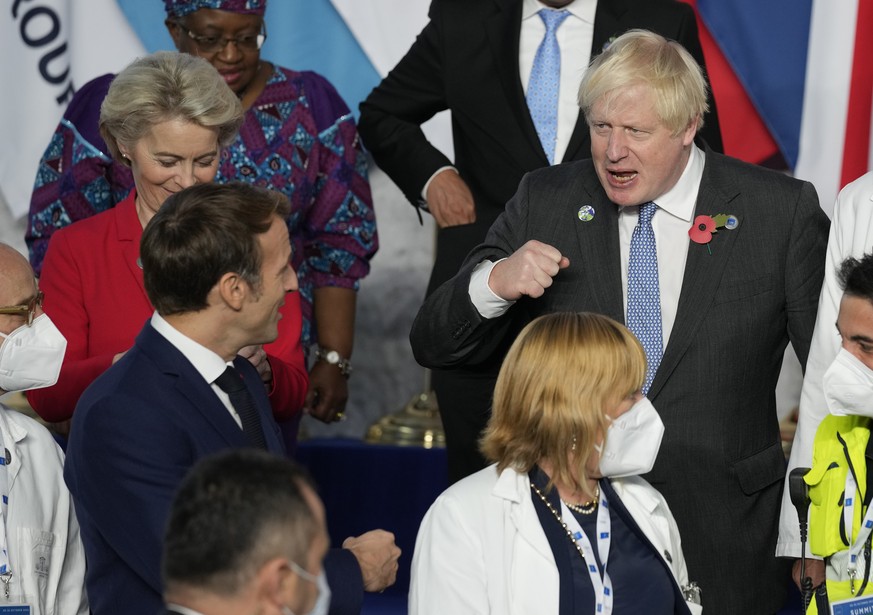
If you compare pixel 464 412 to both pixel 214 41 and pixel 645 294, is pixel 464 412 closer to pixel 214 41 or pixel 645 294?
pixel 645 294

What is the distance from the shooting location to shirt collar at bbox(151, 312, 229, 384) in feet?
9.15

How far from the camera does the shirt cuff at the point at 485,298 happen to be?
11.1 ft

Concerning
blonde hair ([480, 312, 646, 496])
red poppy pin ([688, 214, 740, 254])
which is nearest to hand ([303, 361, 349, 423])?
red poppy pin ([688, 214, 740, 254])

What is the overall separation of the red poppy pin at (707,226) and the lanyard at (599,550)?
0.82m

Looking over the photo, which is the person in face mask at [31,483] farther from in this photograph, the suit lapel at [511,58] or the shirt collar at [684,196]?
the suit lapel at [511,58]

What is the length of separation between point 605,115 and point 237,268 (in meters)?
1.09

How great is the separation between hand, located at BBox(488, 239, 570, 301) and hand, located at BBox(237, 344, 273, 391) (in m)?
0.56

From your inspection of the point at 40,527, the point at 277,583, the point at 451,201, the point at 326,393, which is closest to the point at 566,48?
the point at 451,201

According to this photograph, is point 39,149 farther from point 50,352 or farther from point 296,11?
point 50,352

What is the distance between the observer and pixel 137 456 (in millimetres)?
2627

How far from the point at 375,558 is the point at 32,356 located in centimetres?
88

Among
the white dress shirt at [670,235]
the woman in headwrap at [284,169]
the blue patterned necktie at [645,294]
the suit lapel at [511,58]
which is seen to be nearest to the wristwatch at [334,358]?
the woman in headwrap at [284,169]

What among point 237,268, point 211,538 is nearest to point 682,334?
point 237,268

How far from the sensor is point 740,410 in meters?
3.45
